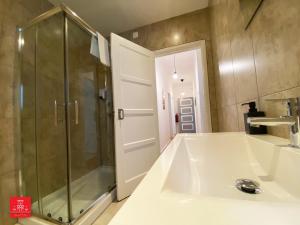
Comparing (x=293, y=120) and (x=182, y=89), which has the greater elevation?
(x=182, y=89)

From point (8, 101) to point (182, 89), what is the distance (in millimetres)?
6886

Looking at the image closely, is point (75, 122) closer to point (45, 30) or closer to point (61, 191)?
point (61, 191)

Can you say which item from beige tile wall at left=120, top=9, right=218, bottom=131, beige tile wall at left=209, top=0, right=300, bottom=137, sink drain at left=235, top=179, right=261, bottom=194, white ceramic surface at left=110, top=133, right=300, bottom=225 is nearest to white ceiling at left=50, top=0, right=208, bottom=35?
beige tile wall at left=120, top=9, right=218, bottom=131

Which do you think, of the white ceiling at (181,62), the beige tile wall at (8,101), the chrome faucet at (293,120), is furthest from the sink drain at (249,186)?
the white ceiling at (181,62)

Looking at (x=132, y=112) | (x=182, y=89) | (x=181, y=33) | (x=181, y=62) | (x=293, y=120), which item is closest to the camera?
(x=293, y=120)

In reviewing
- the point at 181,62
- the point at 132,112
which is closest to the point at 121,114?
the point at 132,112

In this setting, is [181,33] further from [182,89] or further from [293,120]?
[182,89]

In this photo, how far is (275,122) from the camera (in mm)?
461

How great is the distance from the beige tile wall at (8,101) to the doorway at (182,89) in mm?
1611

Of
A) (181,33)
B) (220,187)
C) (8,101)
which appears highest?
(181,33)

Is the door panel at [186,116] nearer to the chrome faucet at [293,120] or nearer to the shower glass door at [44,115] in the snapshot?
the shower glass door at [44,115]

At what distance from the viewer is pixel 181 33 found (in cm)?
220

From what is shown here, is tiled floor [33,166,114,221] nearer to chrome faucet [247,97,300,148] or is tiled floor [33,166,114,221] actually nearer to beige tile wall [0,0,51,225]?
beige tile wall [0,0,51,225]

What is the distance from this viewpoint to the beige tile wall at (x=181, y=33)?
2102 mm
